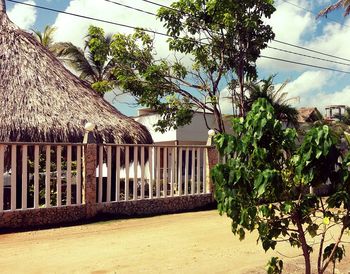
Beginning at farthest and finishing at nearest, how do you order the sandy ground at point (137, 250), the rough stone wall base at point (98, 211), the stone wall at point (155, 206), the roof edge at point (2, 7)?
the roof edge at point (2, 7) → the stone wall at point (155, 206) → the rough stone wall base at point (98, 211) → the sandy ground at point (137, 250)

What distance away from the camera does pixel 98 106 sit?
11.9 meters

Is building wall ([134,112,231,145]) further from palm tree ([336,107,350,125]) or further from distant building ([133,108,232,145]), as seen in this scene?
palm tree ([336,107,350,125])

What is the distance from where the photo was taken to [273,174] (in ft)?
10.2

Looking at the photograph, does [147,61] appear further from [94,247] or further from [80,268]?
[80,268]

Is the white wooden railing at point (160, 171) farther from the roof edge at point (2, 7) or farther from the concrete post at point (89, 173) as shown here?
the roof edge at point (2, 7)

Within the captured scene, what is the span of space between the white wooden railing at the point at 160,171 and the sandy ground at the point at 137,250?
3.99ft

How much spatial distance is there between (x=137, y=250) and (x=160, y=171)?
456 centimetres

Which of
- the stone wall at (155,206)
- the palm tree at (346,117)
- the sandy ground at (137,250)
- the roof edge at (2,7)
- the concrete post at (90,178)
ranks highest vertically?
the roof edge at (2,7)

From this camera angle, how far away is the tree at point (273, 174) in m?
3.12

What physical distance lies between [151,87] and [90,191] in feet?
17.2

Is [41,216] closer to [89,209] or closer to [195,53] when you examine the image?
[89,209]

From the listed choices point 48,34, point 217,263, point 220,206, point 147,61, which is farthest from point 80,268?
point 48,34

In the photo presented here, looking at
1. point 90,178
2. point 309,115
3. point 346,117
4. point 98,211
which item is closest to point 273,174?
point 90,178

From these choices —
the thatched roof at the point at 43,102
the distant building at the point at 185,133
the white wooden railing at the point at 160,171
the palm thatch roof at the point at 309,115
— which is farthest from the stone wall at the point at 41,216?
the palm thatch roof at the point at 309,115
